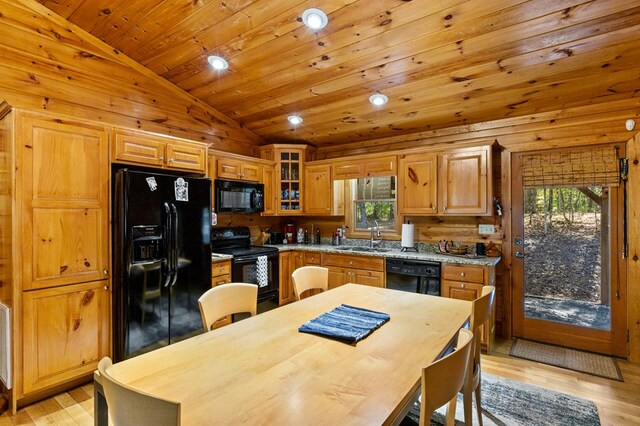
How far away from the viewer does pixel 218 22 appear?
2664 millimetres

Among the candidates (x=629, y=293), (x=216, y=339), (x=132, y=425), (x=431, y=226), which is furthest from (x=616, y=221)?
(x=132, y=425)

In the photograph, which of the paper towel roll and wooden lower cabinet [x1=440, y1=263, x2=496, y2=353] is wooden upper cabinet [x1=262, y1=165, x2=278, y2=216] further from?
wooden lower cabinet [x1=440, y1=263, x2=496, y2=353]

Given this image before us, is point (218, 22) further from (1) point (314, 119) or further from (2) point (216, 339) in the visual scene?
(2) point (216, 339)

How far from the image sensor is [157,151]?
2.99 meters

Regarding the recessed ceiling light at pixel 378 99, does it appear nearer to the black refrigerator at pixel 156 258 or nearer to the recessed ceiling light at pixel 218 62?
the recessed ceiling light at pixel 218 62

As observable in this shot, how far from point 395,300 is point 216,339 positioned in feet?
3.76

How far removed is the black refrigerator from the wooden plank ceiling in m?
1.28

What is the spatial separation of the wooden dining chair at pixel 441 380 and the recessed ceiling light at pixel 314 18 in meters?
2.32

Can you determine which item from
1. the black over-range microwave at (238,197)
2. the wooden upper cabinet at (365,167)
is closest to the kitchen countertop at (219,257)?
the black over-range microwave at (238,197)

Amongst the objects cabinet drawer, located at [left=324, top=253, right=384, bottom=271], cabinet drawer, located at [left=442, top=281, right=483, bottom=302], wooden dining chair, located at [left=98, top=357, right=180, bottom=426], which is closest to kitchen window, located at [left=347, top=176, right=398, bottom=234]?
cabinet drawer, located at [left=324, top=253, right=384, bottom=271]

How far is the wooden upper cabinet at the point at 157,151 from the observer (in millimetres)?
2730

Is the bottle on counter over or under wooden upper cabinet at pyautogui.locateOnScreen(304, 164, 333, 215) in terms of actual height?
under

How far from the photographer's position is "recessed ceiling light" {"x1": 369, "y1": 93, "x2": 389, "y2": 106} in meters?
3.40

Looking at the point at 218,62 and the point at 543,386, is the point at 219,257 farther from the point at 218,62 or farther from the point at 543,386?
the point at 543,386
